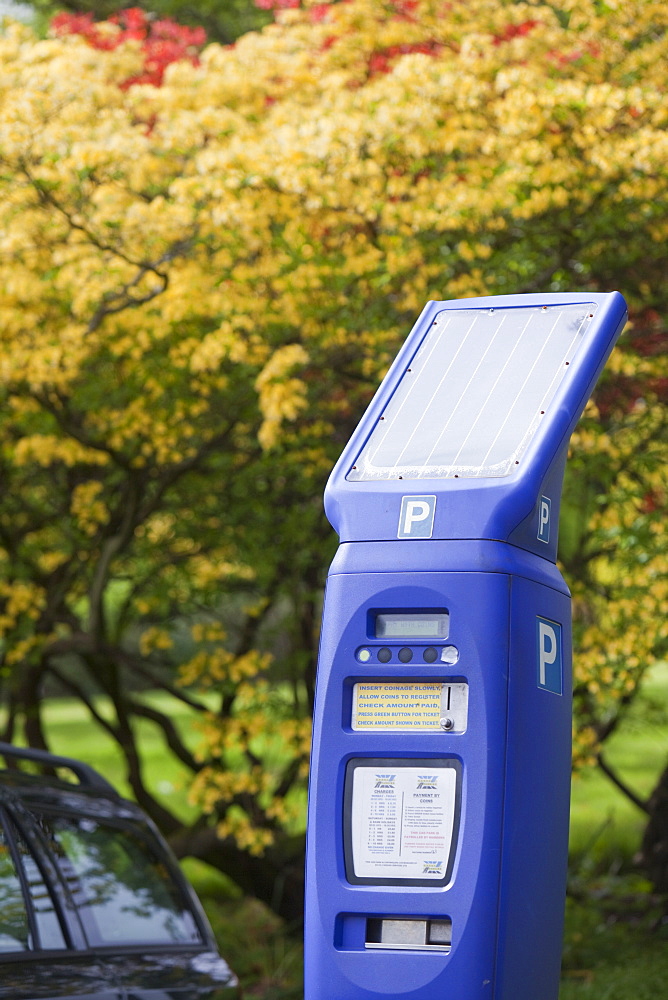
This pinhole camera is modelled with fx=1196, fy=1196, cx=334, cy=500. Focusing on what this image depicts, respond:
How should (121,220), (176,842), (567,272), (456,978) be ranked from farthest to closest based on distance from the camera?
(176,842) < (567,272) < (121,220) < (456,978)

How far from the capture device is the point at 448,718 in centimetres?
299

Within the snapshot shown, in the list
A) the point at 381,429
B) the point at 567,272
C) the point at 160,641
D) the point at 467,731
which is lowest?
the point at 160,641

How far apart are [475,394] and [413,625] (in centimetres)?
69

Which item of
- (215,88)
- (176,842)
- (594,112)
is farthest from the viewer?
(176,842)

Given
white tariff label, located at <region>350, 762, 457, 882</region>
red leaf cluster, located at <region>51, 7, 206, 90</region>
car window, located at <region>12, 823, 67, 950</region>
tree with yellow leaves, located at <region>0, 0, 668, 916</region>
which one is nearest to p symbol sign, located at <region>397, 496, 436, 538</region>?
white tariff label, located at <region>350, 762, 457, 882</region>

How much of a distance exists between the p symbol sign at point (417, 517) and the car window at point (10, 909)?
172cm

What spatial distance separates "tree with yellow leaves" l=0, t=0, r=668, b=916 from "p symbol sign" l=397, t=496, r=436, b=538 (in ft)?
9.24

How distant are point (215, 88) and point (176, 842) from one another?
4927 millimetres

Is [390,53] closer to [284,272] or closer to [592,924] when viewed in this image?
[284,272]

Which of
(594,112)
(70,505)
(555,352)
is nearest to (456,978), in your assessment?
(555,352)

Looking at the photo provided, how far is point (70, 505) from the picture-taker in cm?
840

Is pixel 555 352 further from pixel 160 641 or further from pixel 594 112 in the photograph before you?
pixel 160 641

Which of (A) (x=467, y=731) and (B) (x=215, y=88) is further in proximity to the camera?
(B) (x=215, y=88)

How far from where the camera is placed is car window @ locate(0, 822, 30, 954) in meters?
3.57
